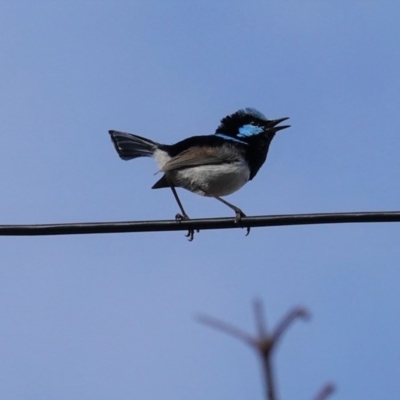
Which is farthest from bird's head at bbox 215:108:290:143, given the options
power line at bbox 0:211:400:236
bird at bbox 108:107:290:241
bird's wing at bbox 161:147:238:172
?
power line at bbox 0:211:400:236

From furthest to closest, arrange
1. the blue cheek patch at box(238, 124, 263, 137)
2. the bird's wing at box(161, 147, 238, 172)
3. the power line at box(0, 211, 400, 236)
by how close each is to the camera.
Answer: the blue cheek patch at box(238, 124, 263, 137) < the bird's wing at box(161, 147, 238, 172) < the power line at box(0, 211, 400, 236)

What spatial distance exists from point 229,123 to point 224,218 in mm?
4776

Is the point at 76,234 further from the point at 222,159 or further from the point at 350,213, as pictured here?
the point at 222,159

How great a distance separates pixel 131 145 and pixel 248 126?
146 centimetres

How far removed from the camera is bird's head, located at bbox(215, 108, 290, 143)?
944 centimetres

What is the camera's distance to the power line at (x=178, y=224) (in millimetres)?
4746

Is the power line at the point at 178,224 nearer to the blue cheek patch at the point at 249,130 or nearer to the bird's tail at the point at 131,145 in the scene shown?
the bird's tail at the point at 131,145

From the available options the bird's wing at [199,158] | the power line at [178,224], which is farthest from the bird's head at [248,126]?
the power line at [178,224]

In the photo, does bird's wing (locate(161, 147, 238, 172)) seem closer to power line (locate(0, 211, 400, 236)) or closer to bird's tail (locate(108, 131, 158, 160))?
bird's tail (locate(108, 131, 158, 160))

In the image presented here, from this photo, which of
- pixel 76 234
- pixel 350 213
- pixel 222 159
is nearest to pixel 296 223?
pixel 350 213

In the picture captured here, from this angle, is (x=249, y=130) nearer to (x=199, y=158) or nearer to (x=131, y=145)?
(x=199, y=158)

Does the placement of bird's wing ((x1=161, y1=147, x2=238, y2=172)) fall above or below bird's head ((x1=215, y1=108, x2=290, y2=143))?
below

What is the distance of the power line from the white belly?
11.5 feet

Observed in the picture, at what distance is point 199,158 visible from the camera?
859 centimetres
